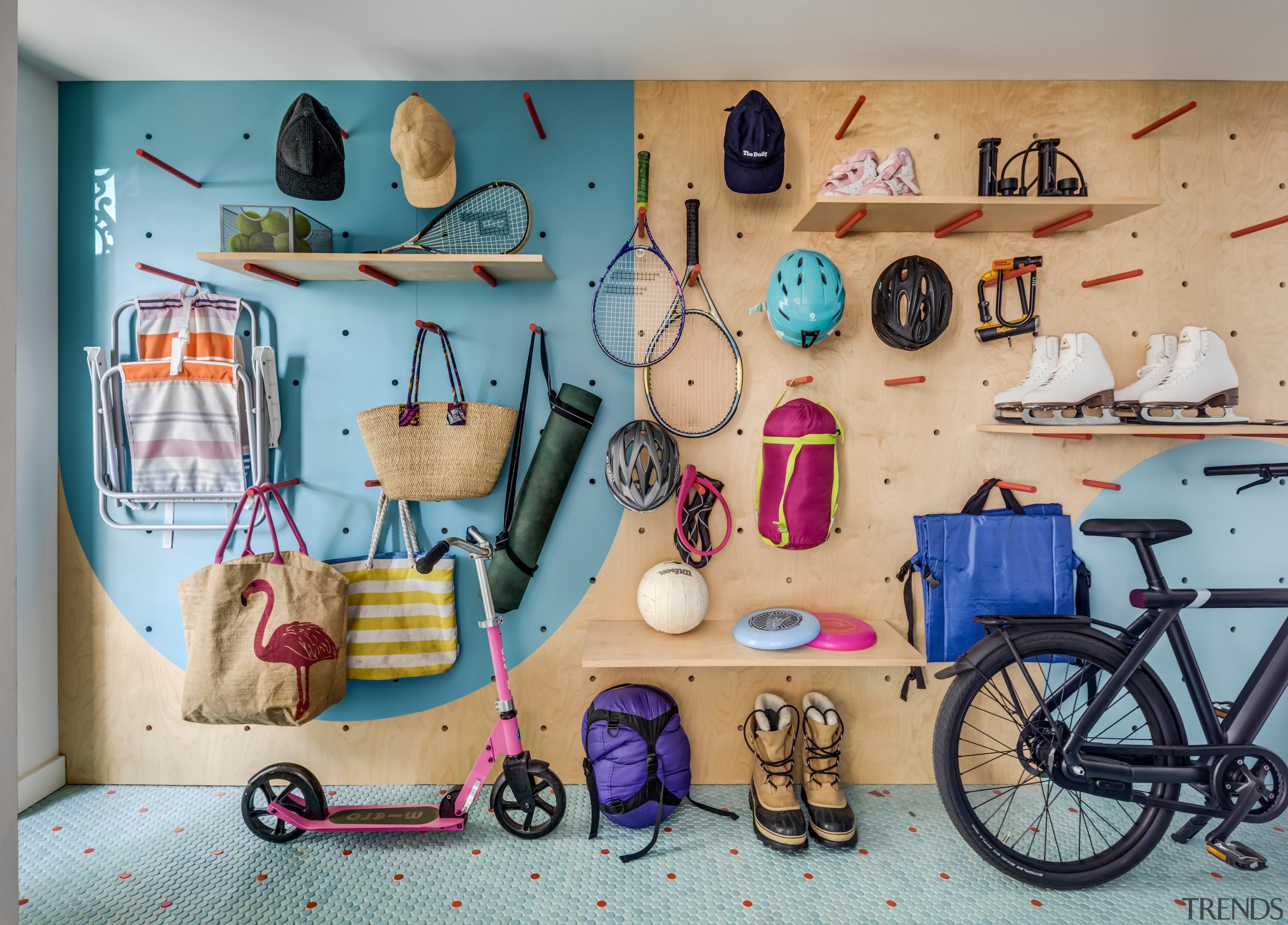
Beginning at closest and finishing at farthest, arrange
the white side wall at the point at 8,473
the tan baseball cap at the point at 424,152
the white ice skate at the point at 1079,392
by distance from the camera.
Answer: the white side wall at the point at 8,473
the tan baseball cap at the point at 424,152
the white ice skate at the point at 1079,392

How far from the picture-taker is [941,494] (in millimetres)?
2182

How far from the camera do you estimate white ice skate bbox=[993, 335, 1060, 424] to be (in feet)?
6.72

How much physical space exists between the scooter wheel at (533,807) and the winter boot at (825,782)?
2.75 ft

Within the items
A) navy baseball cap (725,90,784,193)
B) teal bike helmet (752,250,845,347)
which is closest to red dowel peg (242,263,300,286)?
navy baseball cap (725,90,784,193)

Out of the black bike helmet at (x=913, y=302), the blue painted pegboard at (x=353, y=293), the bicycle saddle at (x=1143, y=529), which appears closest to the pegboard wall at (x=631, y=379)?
the blue painted pegboard at (x=353, y=293)

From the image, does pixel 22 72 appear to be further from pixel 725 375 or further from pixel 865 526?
pixel 865 526

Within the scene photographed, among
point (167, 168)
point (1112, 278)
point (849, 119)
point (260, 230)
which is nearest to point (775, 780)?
point (1112, 278)

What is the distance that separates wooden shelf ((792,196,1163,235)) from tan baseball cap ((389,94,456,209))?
1.19 metres

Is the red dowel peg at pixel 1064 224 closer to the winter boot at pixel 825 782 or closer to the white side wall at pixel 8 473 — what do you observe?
the winter boot at pixel 825 782

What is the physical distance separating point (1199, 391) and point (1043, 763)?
131 centimetres

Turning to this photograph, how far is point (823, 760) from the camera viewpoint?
203 cm

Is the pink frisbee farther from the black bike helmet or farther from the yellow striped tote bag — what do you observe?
the yellow striped tote bag

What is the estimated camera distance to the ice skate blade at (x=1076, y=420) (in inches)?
77.0

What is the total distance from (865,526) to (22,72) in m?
3.32
